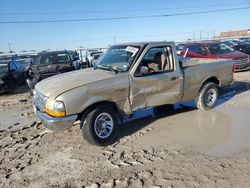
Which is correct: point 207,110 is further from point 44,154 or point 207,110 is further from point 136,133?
point 44,154

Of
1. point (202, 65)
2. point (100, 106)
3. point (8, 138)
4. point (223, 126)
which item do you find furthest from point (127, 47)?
point (8, 138)

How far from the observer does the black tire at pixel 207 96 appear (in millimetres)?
7395

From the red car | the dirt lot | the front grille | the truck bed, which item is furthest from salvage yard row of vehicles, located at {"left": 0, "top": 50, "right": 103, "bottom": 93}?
the red car

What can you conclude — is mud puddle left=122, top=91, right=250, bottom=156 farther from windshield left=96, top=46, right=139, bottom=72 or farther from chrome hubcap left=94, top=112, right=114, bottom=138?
windshield left=96, top=46, right=139, bottom=72

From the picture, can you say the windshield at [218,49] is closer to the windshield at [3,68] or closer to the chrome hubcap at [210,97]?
the chrome hubcap at [210,97]

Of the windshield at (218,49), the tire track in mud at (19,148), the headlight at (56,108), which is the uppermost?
the windshield at (218,49)

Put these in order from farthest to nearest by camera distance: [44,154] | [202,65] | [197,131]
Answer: [202,65] < [197,131] < [44,154]

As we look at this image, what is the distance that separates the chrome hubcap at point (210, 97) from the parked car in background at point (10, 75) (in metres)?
8.41

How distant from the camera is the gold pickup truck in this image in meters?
5.05

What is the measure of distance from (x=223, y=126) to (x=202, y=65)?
175cm

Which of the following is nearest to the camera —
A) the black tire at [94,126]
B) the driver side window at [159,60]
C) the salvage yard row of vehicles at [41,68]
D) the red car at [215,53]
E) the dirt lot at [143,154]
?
the dirt lot at [143,154]

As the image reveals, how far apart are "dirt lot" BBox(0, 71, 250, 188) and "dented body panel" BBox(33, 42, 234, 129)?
686 mm

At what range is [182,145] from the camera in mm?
5336

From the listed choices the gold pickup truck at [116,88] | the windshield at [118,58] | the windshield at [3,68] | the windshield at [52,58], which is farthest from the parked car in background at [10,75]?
the windshield at [118,58]
